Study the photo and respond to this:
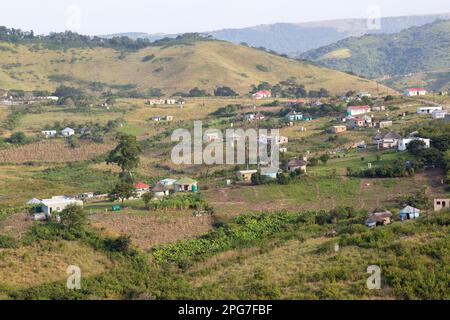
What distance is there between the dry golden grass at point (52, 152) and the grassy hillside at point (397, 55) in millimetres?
103401

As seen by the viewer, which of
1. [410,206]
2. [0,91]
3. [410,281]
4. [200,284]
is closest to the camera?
[410,281]

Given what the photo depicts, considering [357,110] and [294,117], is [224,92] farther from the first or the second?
[357,110]

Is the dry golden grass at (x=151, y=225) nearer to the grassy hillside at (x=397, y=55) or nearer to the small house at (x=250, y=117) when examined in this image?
the small house at (x=250, y=117)

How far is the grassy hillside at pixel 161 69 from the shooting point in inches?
3844

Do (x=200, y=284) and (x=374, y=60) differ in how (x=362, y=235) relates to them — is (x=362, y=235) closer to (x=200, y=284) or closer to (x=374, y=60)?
(x=200, y=284)

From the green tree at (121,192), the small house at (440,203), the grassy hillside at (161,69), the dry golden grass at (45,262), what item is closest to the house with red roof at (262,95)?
the grassy hillside at (161,69)

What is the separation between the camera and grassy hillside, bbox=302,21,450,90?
157 meters

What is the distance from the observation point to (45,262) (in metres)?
23.1

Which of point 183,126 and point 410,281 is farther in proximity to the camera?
point 183,126

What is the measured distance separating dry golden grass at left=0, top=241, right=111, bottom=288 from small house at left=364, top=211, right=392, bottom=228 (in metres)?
10.7

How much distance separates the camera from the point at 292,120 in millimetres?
59188

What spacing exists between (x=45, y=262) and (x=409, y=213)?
14849mm

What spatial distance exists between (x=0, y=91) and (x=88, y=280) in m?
72.0
